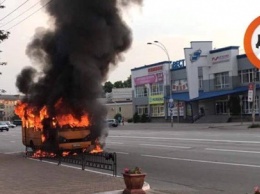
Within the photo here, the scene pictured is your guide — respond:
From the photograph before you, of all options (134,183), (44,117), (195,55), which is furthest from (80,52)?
(195,55)

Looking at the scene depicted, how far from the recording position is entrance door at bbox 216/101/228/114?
5289 cm

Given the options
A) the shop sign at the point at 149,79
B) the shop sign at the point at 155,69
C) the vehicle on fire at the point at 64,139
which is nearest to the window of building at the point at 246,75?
the shop sign at the point at 155,69

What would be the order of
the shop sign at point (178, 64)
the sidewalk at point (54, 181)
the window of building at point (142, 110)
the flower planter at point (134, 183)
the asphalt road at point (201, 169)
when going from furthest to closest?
1. the window of building at point (142, 110)
2. the shop sign at point (178, 64)
3. the asphalt road at point (201, 169)
4. the sidewalk at point (54, 181)
5. the flower planter at point (134, 183)

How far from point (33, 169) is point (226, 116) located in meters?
40.6

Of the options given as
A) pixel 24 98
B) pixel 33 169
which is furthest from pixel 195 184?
pixel 24 98

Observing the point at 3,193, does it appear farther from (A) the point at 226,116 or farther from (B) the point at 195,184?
(A) the point at 226,116

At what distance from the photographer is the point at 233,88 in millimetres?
52125

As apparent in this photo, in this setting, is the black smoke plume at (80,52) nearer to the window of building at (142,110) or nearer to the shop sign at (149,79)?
the shop sign at (149,79)

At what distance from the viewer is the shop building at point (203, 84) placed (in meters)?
Answer: 50.7

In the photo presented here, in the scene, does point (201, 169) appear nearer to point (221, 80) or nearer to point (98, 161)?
point (98, 161)

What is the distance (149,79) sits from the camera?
67.8 meters

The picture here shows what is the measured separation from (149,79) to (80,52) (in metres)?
49.1

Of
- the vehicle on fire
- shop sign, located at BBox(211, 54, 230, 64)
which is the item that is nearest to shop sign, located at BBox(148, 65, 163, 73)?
shop sign, located at BBox(211, 54, 230, 64)

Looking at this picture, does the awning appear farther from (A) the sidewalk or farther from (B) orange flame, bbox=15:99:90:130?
(A) the sidewalk
